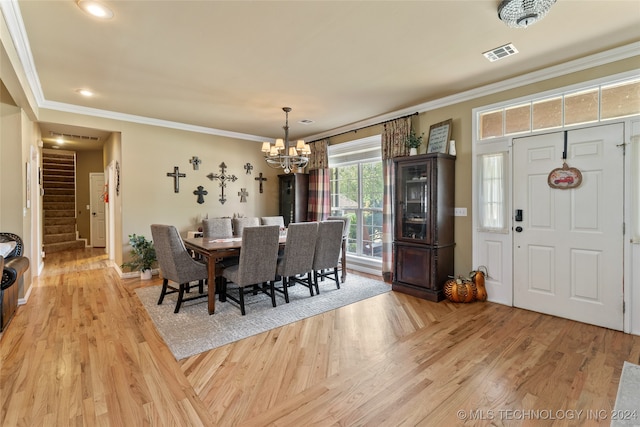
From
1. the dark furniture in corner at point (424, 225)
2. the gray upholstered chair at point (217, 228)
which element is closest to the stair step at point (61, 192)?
the gray upholstered chair at point (217, 228)

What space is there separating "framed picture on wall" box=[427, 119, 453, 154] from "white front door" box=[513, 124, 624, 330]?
80 centimetres

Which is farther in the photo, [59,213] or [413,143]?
[59,213]

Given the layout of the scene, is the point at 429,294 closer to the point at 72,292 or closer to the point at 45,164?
the point at 72,292

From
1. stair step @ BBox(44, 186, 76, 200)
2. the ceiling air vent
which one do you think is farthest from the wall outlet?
stair step @ BBox(44, 186, 76, 200)

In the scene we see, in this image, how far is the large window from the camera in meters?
5.30

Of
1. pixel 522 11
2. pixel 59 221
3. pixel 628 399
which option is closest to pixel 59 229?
pixel 59 221

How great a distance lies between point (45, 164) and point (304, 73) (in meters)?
8.31

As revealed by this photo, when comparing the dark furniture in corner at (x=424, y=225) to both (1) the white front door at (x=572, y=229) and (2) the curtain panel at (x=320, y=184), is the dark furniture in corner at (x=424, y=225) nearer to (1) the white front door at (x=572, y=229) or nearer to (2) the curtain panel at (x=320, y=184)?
(1) the white front door at (x=572, y=229)

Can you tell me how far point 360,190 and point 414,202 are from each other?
5.33 feet

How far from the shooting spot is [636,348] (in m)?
2.53

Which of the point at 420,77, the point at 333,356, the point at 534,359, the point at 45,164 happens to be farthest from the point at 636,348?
the point at 45,164

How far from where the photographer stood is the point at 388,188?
4801 millimetres

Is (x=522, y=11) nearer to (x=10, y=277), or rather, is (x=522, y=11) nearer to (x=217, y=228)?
(x=217, y=228)

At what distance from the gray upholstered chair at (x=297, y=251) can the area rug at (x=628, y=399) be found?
2.85 meters
